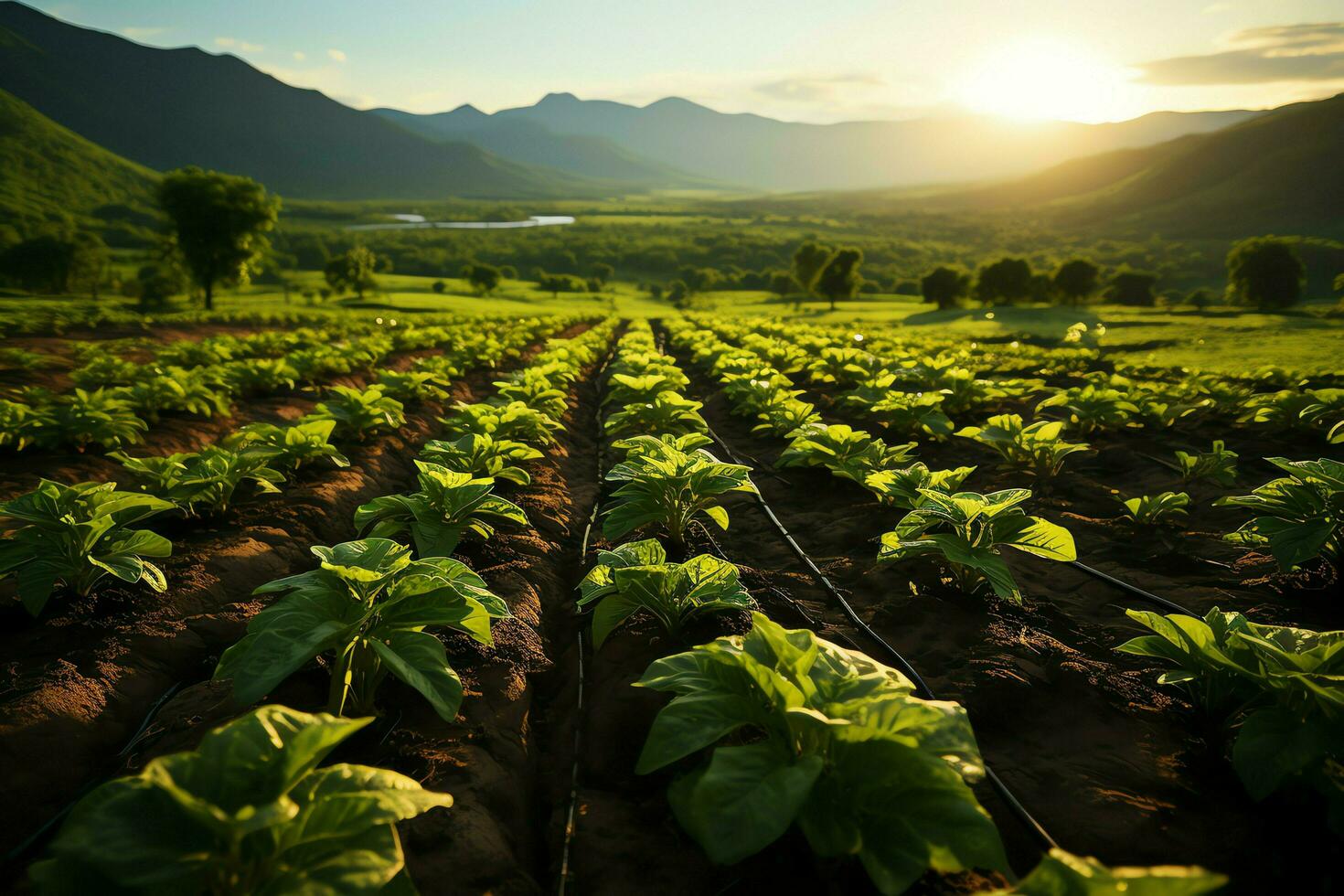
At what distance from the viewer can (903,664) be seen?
3.24 m

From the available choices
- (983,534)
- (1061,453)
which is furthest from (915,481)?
(1061,453)

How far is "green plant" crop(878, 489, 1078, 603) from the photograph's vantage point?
320 cm

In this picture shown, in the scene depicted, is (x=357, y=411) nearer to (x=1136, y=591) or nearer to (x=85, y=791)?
(x=85, y=791)

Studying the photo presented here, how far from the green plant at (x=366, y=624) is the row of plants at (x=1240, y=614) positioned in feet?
7.91

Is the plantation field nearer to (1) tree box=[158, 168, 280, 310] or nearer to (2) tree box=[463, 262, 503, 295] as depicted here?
(1) tree box=[158, 168, 280, 310]

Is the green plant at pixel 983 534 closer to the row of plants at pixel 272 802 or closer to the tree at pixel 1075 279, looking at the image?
the row of plants at pixel 272 802

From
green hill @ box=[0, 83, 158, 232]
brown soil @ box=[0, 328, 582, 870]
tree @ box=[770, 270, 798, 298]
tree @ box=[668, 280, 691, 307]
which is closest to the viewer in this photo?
brown soil @ box=[0, 328, 582, 870]

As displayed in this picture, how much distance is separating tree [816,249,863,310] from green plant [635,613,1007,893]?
53.0 metres

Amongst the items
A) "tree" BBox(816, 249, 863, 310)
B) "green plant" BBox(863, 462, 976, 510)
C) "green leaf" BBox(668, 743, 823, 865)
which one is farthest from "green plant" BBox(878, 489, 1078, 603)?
"tree" BBox(816, 249, 863, 310)

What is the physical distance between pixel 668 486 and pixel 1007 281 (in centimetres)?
5076

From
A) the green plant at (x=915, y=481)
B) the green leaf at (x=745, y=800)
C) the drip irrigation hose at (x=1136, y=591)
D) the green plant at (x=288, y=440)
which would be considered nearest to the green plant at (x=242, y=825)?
the green leaf at (x=745, y=800)

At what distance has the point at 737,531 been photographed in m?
5.45

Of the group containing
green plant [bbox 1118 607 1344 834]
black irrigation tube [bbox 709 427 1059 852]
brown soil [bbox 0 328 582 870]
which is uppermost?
green plant [bbox 1118 607 1344 834]

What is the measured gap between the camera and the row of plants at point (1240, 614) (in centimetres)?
206
